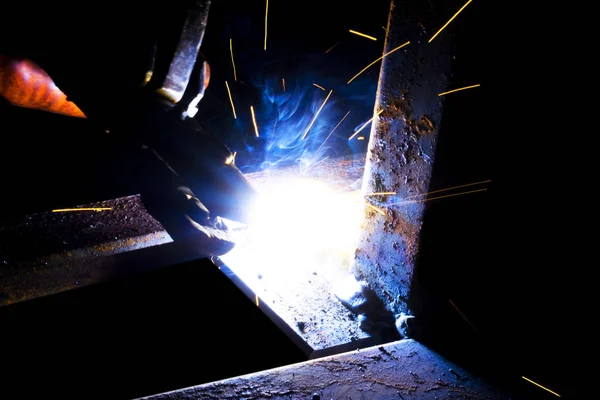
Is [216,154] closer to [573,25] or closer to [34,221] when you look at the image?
[34,221]

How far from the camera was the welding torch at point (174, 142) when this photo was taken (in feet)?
10.1

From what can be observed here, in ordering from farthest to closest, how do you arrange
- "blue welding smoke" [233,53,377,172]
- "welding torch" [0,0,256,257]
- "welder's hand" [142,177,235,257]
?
"blue welding smoke" [233,53,377,172] → "welding torch" [0,0,256,257] → "welder's hand" [142,177,235,257]

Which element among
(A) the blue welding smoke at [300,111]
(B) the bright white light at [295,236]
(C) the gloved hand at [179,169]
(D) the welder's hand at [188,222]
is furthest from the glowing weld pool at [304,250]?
(A) the blue welding smoke at [300,111]

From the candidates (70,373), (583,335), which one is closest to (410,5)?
(583,335)

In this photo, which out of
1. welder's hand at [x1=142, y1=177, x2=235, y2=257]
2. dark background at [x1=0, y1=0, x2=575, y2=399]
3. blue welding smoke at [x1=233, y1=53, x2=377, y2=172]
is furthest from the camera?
blue welding smoke at [x1=233, y1=53, x2=377, y2=172]

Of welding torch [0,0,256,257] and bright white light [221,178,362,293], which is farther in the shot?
welding torch [0,0,256,257]

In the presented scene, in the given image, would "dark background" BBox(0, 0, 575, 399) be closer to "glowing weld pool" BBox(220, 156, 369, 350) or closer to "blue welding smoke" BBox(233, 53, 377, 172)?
"glowing weld pool" BBox(220, 156, 369, 350)

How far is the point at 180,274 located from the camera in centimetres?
295

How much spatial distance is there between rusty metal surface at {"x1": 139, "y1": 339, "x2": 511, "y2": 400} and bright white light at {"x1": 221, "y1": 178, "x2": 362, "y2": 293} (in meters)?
0.75

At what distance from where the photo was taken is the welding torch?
3.09m

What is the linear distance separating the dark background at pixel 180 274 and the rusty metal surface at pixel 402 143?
74 mm

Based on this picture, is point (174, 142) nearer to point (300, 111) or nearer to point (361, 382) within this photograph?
point (361, 382)

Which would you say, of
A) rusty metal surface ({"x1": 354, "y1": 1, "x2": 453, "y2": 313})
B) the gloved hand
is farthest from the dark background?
the gloved hand

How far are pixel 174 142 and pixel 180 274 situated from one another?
110cm
